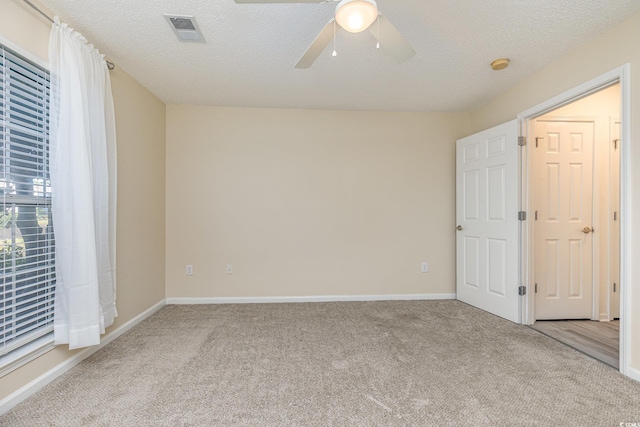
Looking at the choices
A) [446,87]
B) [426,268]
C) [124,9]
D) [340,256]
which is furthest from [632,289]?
[124,9]

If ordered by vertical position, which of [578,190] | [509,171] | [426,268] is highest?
[509,171]

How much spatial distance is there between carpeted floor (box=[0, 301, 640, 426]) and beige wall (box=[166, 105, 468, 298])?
869 mm

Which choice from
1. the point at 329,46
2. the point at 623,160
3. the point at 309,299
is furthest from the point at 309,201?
the point at 623,160

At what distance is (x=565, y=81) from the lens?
243 cm

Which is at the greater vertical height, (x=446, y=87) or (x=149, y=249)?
(x=446, y=87)

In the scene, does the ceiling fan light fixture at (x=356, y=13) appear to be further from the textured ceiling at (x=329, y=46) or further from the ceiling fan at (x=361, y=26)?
the textured ceiling at (x=329, y=46)

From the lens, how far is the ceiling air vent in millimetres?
1959

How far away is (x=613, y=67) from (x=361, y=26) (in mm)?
2015

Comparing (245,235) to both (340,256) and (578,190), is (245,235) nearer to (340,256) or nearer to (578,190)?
(340,256)

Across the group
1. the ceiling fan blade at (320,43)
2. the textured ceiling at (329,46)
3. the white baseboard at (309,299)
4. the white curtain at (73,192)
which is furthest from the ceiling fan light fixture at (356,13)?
the white baseboard at (309,299)

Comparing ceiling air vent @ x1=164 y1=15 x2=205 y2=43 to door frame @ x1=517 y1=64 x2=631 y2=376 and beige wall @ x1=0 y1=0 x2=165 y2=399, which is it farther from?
door frame @ x1=517 y1=64 x2=631 y2=376

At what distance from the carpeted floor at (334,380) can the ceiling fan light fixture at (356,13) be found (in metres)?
1.95

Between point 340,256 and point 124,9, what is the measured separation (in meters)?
3.03

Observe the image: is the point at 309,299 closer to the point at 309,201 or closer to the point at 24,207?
the point at 309,201
